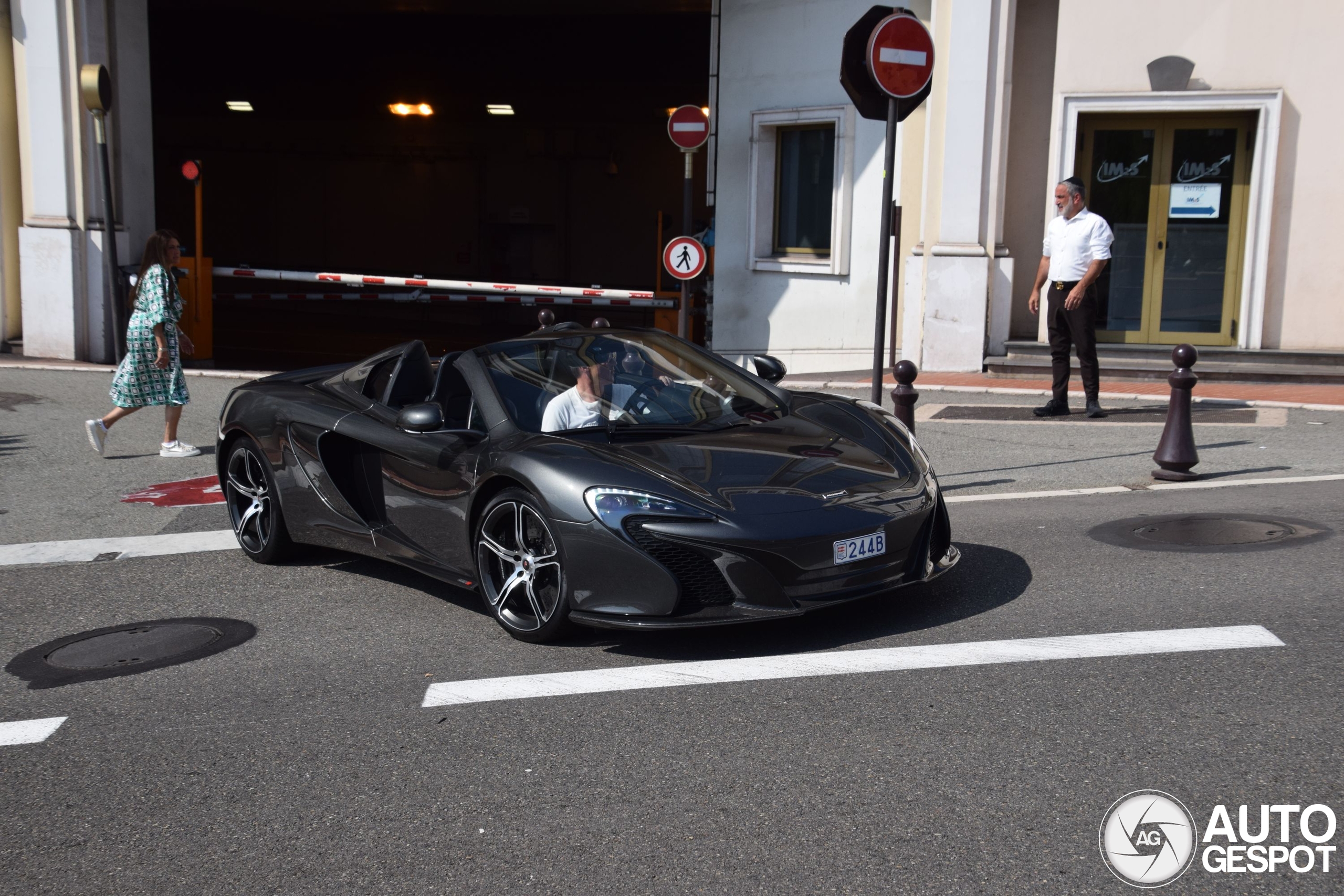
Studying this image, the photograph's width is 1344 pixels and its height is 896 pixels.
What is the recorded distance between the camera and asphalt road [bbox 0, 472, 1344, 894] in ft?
11.1

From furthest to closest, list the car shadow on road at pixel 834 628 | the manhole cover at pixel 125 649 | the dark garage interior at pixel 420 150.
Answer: the dark garage interior at pixel 420 150
the manhole cover at pixel 125 649
the car shadow on road at pixel 834 628

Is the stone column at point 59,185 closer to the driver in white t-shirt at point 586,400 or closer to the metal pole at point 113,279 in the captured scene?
the metal pole at point 113,279

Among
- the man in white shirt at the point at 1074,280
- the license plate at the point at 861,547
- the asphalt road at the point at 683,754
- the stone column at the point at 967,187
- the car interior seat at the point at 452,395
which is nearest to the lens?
the asphalt road at the point at 683,754

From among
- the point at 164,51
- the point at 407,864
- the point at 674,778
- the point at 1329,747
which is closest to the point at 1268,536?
the point at 1329,747

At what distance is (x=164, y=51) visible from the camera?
29.3m

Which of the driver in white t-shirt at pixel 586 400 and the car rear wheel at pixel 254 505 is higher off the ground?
the driver in white t-shirt at pixel 586 400

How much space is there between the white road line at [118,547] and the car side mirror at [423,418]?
2.26 m

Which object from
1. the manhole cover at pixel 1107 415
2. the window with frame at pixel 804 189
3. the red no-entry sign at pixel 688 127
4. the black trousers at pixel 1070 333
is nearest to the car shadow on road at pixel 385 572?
the manhole cover at pixel 1107 415

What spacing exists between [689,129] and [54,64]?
26.8 feet

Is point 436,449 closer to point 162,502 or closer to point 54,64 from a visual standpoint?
point 162,502

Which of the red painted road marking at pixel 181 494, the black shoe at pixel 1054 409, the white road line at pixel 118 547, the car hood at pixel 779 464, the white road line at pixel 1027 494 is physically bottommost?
the white road line at pixel 118 547

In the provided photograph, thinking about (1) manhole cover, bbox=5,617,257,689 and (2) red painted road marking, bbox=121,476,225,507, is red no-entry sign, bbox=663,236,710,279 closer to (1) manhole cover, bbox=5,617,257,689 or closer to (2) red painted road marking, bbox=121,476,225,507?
(2) red painted road marking, bbox=121,476,225,507

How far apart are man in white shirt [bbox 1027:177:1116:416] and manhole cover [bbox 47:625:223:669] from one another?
7.22 meters

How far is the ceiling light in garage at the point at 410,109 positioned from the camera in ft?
105
